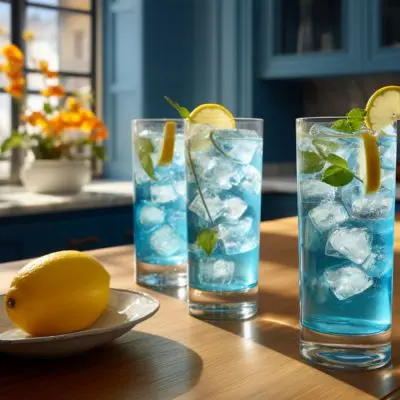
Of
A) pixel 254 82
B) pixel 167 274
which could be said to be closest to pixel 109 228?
pixel 254 82

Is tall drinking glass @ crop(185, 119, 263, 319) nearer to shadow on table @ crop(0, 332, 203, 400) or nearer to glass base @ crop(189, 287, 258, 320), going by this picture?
glass base @ crop(189, 287, 258, 320)

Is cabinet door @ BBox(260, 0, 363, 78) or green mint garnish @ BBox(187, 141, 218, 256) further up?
cabinet door @ BBox(260, 0, 363, 78)

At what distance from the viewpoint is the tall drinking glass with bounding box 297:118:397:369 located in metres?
0.65

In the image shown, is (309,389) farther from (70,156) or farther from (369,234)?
(70,156)

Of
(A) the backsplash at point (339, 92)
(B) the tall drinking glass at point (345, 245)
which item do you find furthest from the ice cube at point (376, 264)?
(A) the backsplash at point (339, 92)

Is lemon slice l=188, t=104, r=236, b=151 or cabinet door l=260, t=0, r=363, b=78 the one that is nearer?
lemon slice l=188, t=104, r=236, b=151

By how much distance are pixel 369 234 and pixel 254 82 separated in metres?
3.18

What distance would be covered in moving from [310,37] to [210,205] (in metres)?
3.00

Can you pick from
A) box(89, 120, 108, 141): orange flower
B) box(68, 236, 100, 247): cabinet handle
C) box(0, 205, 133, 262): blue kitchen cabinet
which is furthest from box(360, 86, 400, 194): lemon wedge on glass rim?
box(89, 120, 108, 141): orange flower

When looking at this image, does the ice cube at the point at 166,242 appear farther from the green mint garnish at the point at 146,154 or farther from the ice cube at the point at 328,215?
the ice cube at the point at 328,215

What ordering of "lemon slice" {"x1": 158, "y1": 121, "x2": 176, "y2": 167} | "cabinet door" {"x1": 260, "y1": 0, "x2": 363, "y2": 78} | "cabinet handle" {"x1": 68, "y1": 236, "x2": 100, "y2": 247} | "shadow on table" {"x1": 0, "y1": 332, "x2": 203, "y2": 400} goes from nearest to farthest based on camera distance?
"shadow on table" {"x1": 0, "y1": 332, "x2": 203, "y2": 400} < "lemon slice" {"x1": 158, "y1": 121, "x2": 176, "y2": 167} < "cabinet handle" {"x1": 68, "y1": 236, "x2": 100, "y2": 247} < "cabinet door" {"x1": 260, "y1": 0, "x2": 363, "y2": 78}

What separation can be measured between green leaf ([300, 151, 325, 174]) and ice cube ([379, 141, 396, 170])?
0.06m

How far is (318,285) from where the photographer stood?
68 cm

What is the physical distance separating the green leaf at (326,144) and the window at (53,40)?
9.75 feet
